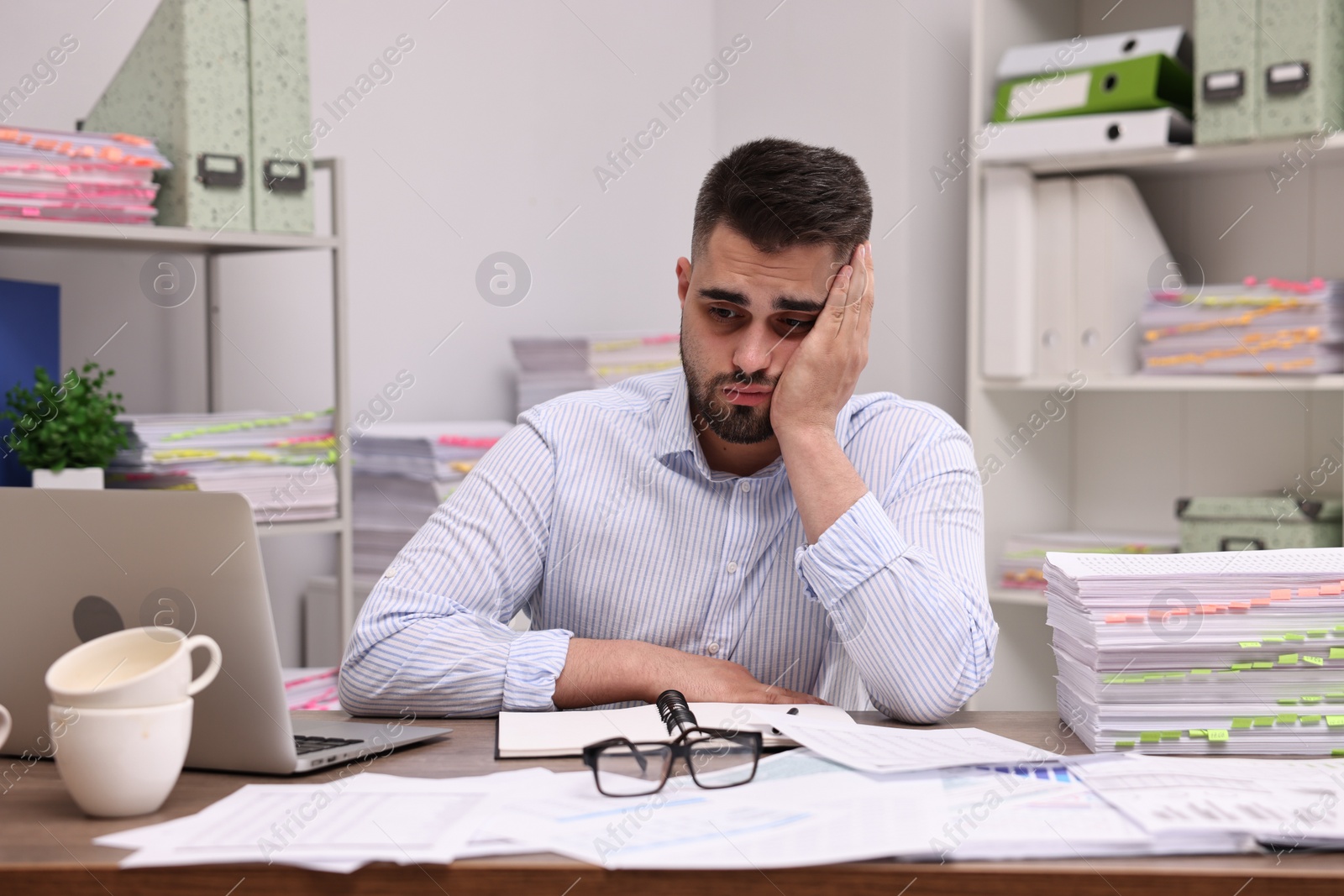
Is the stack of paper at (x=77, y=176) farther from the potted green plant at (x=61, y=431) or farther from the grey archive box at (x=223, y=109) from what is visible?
the potted green plant at (x=61, y=431)

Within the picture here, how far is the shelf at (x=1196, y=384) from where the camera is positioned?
221 centimetres

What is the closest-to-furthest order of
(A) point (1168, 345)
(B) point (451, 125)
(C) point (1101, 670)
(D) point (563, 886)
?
(D) point (563, 886), (C) point (1101, 670), (A) point (1168, 345), (B) point (451, 125)

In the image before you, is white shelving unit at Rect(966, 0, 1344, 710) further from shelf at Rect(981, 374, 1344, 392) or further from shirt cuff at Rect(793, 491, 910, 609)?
shirt cuff at Rect(793, 491, 910, 609)

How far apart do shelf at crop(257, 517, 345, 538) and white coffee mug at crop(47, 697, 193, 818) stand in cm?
116

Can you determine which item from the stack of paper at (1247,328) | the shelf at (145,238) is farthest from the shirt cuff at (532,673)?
the stack of paper at (1247,328)

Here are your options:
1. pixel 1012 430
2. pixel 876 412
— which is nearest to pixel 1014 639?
pixel 1012 430

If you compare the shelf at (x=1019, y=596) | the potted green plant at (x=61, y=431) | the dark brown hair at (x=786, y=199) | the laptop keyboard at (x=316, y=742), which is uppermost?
the dark brown hair at (x=786, y=199)

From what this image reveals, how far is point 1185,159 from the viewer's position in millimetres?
2334

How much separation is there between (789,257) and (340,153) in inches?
Result: 56.4

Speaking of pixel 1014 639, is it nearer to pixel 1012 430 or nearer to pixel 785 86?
pixel 1012 430

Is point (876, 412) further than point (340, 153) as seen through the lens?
No

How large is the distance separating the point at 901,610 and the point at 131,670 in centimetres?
71

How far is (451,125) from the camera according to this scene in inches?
108

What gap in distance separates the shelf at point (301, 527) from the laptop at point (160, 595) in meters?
1.02
